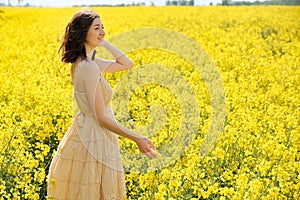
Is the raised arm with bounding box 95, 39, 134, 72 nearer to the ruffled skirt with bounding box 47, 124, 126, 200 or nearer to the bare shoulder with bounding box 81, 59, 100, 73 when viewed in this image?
the bare shoulder with bounding box 81, 59, 100, 73

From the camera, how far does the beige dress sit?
401 centimetres

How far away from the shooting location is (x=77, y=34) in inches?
149

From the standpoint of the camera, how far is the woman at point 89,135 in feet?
12.4

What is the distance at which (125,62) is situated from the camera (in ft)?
14.1

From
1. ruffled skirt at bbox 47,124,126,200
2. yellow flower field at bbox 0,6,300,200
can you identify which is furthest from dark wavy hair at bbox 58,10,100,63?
yellow flower field at bbox 0,6,300,200

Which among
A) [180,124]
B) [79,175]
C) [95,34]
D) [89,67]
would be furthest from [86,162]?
[180,124]

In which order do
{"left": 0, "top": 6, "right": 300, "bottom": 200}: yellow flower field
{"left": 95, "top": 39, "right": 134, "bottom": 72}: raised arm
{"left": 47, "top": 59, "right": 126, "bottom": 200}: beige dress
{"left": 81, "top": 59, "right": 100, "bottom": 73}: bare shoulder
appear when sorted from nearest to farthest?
1. {"left": 81, "top": 59, "right": 100, "bottom": 73}: bare shoulder
2. {"left": 47, "top": 59, "right": 126, "bottom": 200}: beige dress
3. {"left": 95, "top": 39, "right": 134, "bottom": 72}: raised arm
4. {"left": 0, "top": 6, "right": 300, "bottom": 200}: yellow flower field

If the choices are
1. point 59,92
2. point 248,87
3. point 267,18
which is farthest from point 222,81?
point 267,18

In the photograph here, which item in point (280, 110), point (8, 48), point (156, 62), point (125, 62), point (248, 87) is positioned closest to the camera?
point (125, 62)

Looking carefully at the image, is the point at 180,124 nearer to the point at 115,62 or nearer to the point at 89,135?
the point at 115,62

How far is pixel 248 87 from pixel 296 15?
16425 mm

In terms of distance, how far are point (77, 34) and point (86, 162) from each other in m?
0.88

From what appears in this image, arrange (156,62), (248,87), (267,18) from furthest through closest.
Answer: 1. (267,18)
2. (156,62)
3. (248,87)

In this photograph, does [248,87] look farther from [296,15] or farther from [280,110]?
[296,15]
